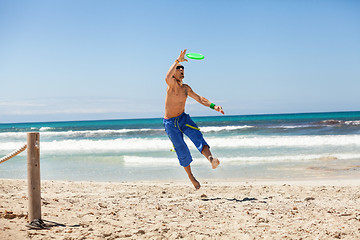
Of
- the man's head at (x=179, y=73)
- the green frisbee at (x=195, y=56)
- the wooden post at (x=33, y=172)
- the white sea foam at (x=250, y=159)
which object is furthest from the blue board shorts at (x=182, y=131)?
the white sea foam at (x=250, y=159)

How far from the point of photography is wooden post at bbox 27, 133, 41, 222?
3.61m

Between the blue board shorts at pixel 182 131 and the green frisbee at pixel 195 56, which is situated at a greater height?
the green frisbee at pixel 195 56

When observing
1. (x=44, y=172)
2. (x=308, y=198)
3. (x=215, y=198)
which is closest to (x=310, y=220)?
(x=308, y=198)

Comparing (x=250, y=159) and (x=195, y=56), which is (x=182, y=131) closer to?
(x=195, y=56)

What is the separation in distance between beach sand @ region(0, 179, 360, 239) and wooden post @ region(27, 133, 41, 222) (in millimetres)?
236

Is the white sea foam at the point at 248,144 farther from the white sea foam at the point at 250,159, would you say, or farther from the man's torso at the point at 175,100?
the man's torso at the point at 175,100

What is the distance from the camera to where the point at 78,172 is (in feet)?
31.1

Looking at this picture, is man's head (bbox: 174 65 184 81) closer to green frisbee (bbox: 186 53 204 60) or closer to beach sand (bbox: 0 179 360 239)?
green frisbee (bbox: 186 53 204 60)

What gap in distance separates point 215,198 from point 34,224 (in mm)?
2850

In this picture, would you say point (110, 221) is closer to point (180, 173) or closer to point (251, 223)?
point (251, 223)

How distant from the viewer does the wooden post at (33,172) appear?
3607mm

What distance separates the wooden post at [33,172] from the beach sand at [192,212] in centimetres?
24

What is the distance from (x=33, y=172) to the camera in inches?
143

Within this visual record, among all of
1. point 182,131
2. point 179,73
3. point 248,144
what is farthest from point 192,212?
point 248,144
